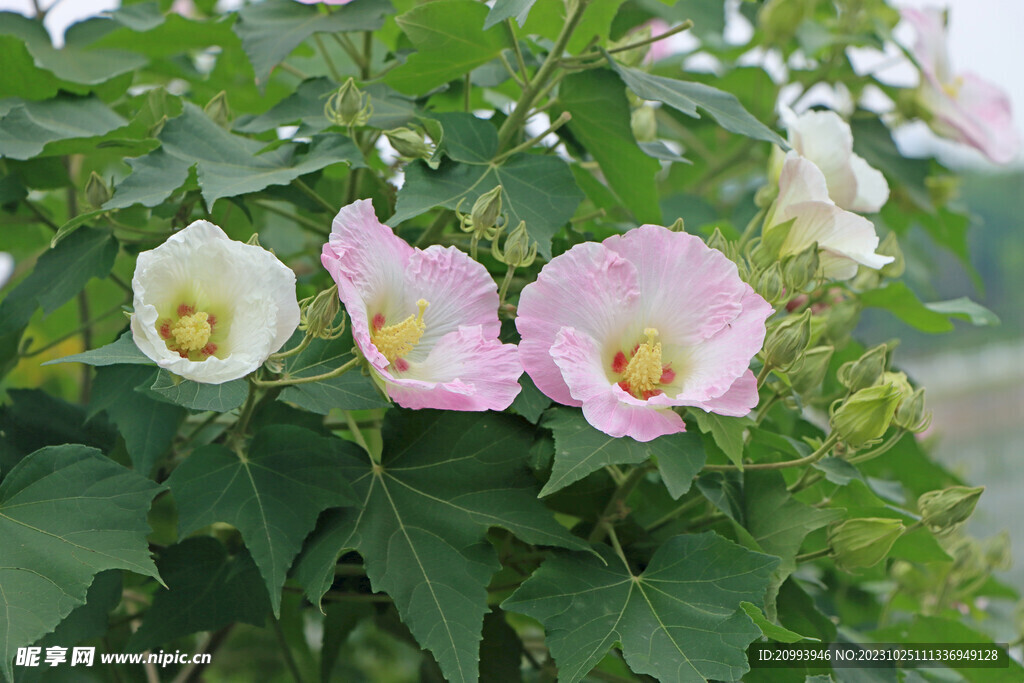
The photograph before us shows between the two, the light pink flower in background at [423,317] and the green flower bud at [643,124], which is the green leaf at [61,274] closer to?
the light pink flower in background at [423,317]

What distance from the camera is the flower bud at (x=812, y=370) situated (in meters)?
0.63

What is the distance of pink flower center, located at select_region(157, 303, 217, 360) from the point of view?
510 mm

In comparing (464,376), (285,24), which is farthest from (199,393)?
(285,24)

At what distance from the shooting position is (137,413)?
59 centimetres

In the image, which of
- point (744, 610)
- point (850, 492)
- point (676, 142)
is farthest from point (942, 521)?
point (676, 142)

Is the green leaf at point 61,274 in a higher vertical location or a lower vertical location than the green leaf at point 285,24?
lower

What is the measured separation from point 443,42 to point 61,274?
318 millimetres

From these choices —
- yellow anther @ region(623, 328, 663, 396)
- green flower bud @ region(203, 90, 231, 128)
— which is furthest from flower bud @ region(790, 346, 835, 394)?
green flower bud @ region(203, 90, 231, 128)

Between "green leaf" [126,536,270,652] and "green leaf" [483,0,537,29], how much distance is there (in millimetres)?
384

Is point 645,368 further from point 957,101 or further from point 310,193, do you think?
point 957,101

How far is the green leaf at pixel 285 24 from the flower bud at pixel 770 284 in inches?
13.9

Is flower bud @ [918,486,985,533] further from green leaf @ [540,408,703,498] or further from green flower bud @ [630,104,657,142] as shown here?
green flower bud @ [630,104,657,142]

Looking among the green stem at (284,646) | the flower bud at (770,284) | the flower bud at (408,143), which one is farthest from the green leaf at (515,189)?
the green stem at (284,646)

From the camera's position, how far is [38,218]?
0.73 meters
